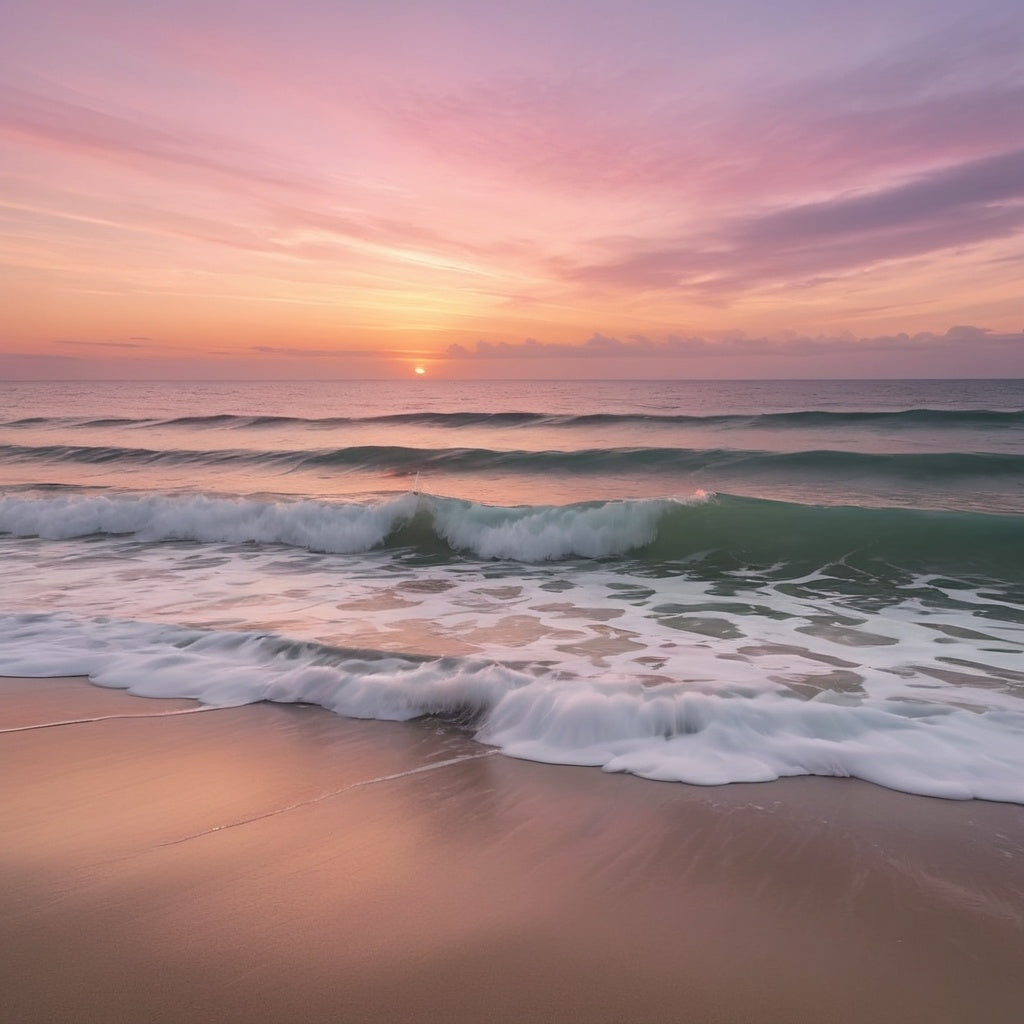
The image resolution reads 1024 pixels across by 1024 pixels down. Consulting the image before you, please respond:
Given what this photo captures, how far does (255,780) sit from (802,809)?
2.35 meters

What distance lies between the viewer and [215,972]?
6.98 ft

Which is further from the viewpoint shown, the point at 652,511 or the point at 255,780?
the point at 652,511

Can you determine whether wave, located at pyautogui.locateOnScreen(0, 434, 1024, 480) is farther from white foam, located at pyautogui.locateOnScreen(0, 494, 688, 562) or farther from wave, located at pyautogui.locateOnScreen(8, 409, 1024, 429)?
wave, located at pyautogui.locateOnScreen(8, 409, 1024, 429)

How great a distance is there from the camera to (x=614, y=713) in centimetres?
403

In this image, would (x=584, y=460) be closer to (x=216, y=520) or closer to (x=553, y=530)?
(x=553, y=530)

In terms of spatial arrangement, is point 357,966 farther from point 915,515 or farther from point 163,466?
point 163,466

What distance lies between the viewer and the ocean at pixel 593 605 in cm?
394

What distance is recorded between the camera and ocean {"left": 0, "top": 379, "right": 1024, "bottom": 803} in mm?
3939

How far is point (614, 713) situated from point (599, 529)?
6.17 m

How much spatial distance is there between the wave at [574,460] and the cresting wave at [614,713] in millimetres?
13381

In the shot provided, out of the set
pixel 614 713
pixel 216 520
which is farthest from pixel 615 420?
pixel 614 713

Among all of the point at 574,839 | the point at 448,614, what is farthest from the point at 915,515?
the point at 574,839

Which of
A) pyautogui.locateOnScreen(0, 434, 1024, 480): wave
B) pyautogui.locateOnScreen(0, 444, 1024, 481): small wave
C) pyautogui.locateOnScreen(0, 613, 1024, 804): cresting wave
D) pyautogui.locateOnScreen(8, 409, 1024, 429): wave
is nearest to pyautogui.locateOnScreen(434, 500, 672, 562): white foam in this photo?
pyautogui.locateOnScreen(0, 613, 1024, 804): cresting wave

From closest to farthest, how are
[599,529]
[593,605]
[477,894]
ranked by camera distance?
[477,894] < [593,605] < [599,529]
